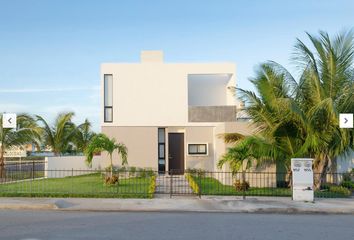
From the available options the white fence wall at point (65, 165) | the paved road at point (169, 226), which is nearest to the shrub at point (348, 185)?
the paved road at point (169, 226)

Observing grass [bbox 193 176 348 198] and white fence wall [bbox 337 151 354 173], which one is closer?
grass [bbox 193 176 348 198]

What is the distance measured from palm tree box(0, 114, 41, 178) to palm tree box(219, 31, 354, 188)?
1289 cm

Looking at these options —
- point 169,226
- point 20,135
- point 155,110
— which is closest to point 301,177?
point 169,226

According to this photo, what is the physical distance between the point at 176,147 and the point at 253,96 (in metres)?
8.42

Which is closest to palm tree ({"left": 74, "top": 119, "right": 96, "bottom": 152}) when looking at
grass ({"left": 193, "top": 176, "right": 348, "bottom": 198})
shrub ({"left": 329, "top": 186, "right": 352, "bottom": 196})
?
grass ({"left": 193, "top": 176, "right": 348, "bottom": 198})

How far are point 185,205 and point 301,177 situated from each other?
173 inches

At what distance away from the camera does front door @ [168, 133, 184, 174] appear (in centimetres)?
2609

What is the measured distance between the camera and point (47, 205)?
1385 cm

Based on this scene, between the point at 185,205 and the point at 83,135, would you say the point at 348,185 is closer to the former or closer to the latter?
the point at 185,205

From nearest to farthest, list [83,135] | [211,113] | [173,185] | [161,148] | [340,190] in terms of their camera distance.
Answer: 1. [340,190]
2. [173,185]
3. [211,113]
4. [161,148]
5. [83,135]

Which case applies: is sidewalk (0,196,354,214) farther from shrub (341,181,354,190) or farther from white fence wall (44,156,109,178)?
white fence wall (44,156,109,178)

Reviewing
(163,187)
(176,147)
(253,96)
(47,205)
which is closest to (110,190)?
(163,187)

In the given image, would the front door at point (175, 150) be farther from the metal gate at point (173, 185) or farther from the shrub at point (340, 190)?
the shrub at point (340, 190)

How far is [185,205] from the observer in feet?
47.3
